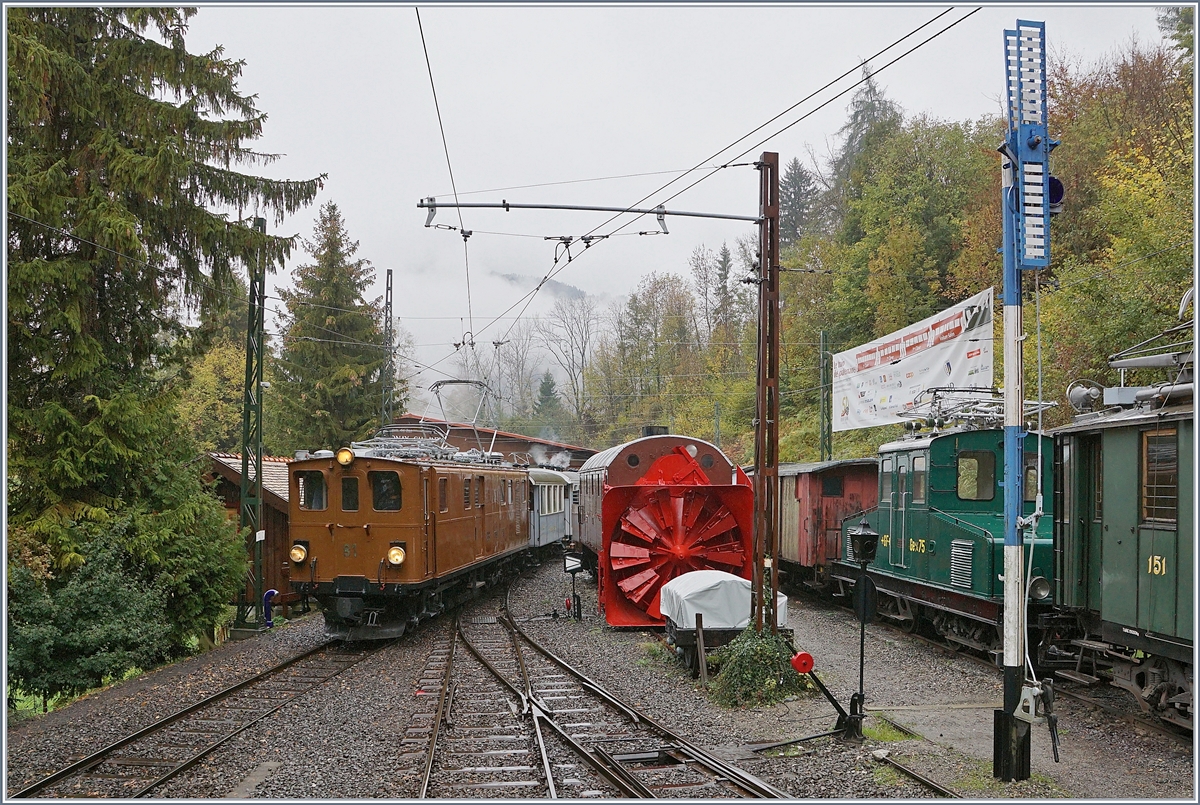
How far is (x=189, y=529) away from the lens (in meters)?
14.2

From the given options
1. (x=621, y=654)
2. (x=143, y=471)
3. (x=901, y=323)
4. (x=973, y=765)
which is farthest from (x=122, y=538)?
(x=901, y=323)

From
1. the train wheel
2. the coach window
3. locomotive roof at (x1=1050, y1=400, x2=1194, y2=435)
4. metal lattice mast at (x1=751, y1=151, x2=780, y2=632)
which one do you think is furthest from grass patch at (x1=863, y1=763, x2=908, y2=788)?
the train wheel

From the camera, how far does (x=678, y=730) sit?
8.75 m

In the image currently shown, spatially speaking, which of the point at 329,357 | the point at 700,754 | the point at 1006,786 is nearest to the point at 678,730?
the point at 700,754

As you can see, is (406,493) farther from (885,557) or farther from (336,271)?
(336,271)

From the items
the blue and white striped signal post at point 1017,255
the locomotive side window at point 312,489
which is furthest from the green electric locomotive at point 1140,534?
the locomotive side window at point 312,489

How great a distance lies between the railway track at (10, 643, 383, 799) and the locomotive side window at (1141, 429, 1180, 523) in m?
8.67

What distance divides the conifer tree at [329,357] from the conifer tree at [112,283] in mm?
17282

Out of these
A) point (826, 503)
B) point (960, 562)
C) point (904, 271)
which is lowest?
point (960, 562)

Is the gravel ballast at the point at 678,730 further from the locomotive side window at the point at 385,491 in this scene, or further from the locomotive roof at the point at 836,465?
the locomotive roof at the point at 836,465

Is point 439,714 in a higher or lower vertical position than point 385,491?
lower

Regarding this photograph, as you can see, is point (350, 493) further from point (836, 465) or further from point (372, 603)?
point (836, 465)

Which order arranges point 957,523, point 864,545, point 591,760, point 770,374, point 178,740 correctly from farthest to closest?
point 957,523 < point 770,374 < point 864,545 < point 178,740 < point 591,760

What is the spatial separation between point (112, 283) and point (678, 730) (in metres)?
10.5
